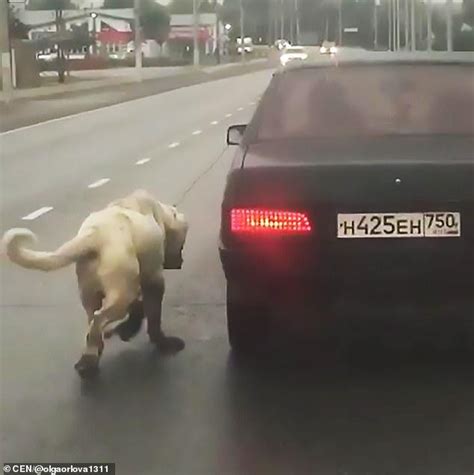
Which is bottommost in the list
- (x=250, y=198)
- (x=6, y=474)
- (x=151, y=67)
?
(x=151, y=67)

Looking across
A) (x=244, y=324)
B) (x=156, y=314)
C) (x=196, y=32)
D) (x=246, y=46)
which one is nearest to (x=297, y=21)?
(x=196, y=32)

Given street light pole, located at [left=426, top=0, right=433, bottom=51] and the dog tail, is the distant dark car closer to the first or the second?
the dog tail

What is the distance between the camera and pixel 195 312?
27.3 ft

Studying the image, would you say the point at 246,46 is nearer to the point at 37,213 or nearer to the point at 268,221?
the point at 37,213

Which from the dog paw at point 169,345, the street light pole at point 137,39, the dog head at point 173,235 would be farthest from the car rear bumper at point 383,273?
the street light pole at point 137,39

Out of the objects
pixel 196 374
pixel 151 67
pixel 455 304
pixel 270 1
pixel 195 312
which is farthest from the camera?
pixel 151 67

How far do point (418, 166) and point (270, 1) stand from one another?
40.9m

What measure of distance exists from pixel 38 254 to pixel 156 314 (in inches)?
33.9

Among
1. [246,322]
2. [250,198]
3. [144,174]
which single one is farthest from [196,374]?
[144,174]

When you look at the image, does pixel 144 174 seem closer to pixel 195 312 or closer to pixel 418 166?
pixel 195 312

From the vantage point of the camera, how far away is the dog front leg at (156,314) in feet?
22.8

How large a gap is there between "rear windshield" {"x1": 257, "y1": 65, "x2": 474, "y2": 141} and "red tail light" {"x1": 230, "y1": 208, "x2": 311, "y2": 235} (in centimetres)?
90

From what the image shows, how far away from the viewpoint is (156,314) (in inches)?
279

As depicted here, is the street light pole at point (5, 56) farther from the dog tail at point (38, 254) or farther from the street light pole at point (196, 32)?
the dog tail at point (38, 254)
